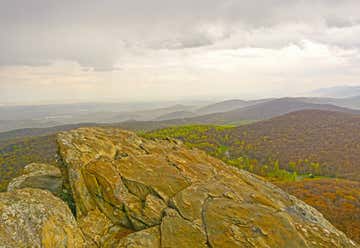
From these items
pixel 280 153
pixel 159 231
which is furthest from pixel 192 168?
pixel 280 153

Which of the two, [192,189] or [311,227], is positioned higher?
[192,189]

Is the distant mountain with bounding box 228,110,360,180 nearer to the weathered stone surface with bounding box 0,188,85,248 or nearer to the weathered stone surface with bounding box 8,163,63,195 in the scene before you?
the weathered stone surface with bounding box 8,163,63,195

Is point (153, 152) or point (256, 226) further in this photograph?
point (153, 152)

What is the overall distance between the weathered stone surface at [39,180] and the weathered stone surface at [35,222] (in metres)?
6.10

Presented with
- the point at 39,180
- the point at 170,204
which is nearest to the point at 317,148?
the point at 170,204

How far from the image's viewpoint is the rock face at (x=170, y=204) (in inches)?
567

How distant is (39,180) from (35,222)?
1250 centimetres

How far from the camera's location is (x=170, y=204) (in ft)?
54.1

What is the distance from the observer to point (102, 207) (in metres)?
17.3

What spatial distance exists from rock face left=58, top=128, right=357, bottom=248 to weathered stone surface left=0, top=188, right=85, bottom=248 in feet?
6.20

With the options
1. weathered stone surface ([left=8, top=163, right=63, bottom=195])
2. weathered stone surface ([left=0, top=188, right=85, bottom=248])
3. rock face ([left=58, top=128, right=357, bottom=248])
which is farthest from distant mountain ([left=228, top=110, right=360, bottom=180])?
weathered stone surface ([left=0, top=188, right=85, bottom=248])

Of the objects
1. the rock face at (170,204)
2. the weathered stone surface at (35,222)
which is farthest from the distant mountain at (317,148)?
the weathered stone surface at (35,222)

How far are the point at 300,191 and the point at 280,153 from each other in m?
91.0

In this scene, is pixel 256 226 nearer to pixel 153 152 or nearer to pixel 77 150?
pixel 153 152
